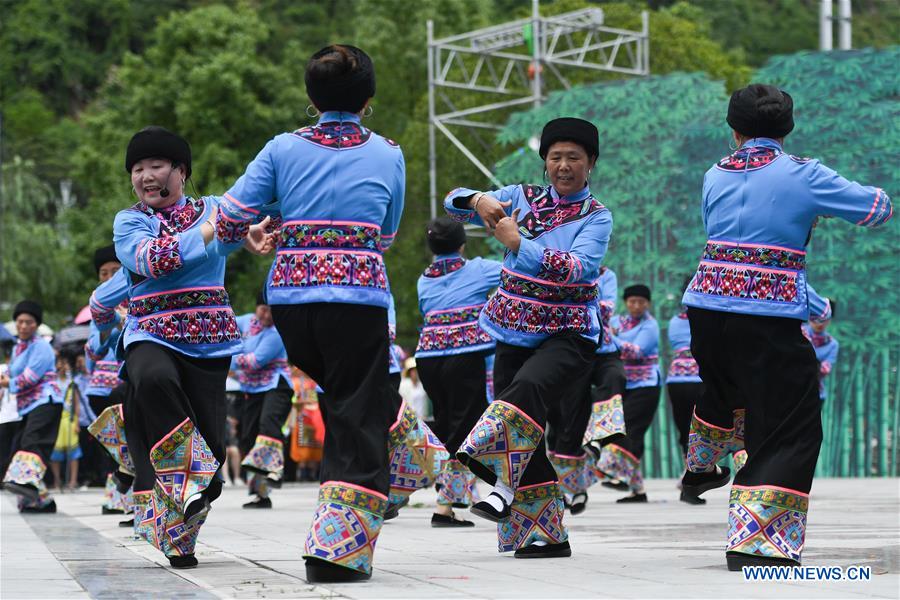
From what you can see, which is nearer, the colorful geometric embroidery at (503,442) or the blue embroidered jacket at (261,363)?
the colorful geometric embroidery at (503,442)

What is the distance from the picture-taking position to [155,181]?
8359 millimetres

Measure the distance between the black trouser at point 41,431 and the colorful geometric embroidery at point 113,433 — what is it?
3437 millimetres

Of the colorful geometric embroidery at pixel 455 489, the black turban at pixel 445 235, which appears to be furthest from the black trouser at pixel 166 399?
the black turban at pixel 445 235

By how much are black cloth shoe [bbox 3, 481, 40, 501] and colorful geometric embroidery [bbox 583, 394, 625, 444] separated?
483 centimetres

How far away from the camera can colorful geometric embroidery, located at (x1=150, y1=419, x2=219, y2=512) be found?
790 cm

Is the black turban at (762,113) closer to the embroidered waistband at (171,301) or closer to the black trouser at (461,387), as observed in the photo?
the embroidered waistband at (171,301)

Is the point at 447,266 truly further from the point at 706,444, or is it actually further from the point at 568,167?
the point at 706,444

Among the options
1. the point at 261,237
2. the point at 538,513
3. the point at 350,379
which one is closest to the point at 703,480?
the point at 538,513

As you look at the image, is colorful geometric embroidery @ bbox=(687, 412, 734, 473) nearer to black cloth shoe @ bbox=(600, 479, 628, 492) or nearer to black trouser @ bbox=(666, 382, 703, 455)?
black trouser @ bbox=(666, 382, 703, 455)

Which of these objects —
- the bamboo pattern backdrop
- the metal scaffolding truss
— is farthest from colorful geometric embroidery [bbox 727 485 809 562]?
the metal scaffolding truss

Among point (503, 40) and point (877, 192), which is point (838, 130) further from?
point (877, 192)

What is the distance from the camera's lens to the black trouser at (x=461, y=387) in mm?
11656

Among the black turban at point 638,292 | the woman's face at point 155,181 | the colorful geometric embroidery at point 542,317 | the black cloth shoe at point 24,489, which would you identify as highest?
the woman's face at point 155,181

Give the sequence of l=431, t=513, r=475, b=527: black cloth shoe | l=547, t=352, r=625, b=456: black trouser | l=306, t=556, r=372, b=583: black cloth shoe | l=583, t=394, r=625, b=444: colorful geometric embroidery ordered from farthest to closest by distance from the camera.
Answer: l=583, t=394, r=625, b=444: colorful geometric embroidery < l=547, t=352, r=625, b=456: black trouser < l=431, t=513, r=475, b=527: black cloth shoe < l=306, t=556, r=372, b=583: black cloth shoe
